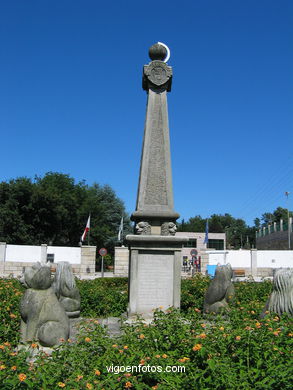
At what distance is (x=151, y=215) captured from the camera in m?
7.72

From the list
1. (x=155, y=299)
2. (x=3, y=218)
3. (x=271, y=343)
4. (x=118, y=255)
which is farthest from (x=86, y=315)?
(x=3, y=218)

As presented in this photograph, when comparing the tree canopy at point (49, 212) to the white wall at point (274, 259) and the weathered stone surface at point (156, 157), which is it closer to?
the white wall at point (274, 259)

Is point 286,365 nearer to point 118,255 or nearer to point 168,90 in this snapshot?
point 168,90

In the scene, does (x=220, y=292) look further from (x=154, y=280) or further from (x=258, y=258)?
(x=258, y=258)

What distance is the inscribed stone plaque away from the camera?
24.6ft

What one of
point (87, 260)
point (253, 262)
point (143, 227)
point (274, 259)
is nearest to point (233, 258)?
point (253, 262)

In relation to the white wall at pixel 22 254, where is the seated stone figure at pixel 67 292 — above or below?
below

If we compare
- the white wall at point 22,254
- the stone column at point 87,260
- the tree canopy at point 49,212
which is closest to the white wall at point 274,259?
the stone column at point 87,260

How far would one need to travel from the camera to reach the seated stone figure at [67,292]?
820 centimetres

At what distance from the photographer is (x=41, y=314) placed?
189 inches

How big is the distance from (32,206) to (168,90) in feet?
105

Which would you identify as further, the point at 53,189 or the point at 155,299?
the point at 53,189

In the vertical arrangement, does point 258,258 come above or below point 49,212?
below

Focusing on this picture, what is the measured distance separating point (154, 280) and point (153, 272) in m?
0.16
